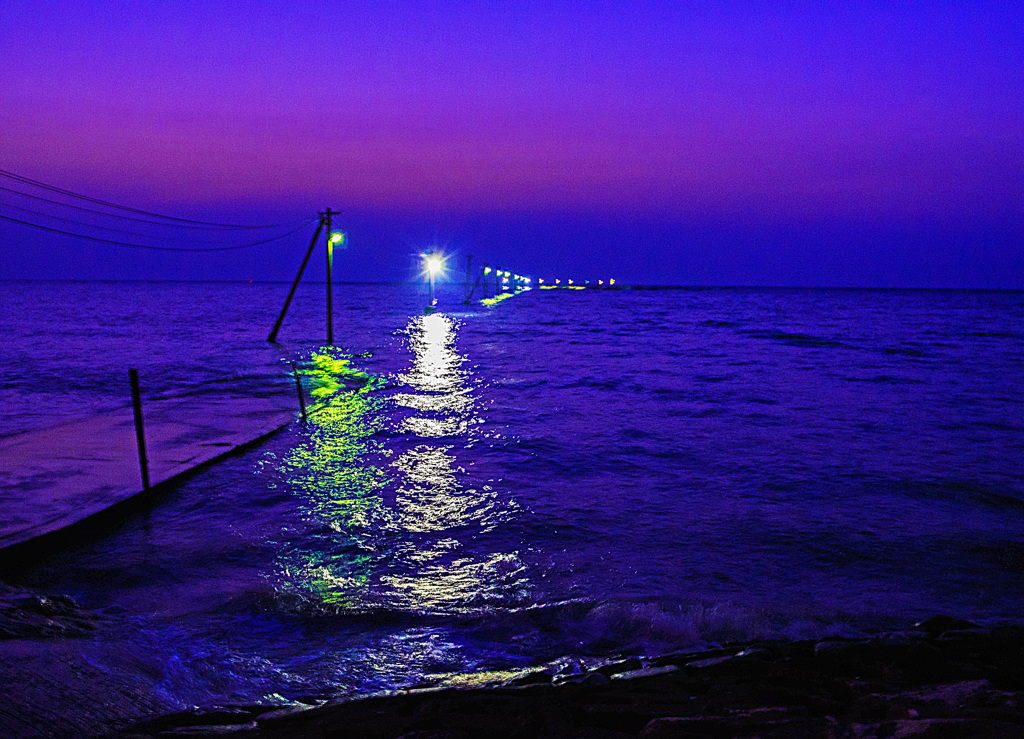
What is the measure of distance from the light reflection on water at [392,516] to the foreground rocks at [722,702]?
2.17 meters

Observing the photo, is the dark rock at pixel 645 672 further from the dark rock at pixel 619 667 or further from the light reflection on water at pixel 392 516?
the light reflection on water at pixel 392 516

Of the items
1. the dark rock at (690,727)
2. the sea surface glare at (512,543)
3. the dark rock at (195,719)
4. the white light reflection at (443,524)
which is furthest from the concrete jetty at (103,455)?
the dark rock at (690,727)

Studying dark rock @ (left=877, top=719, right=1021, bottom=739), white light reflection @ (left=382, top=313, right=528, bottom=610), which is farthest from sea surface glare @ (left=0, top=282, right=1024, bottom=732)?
dark rock @ (left=877, top=719, right=1021, bottom=739)

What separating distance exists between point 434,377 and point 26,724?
2310 centimetres

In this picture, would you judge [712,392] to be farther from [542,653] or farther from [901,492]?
[542,653]

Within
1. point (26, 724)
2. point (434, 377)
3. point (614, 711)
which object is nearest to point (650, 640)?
point (614, 711)

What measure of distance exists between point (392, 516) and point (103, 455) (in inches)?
249

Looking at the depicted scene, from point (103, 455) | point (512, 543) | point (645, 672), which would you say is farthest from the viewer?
point (103, 455)

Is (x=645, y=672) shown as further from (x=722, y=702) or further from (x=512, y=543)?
(x=512, y=543)

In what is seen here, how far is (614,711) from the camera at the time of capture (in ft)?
13.5

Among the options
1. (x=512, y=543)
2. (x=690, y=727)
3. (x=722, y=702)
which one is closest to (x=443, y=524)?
(x=512, y=543)

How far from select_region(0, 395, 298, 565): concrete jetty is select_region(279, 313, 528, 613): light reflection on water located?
164cm

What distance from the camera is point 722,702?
4.28 m

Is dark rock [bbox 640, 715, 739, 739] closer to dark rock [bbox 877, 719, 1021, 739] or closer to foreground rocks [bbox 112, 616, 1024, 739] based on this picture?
foreground rocks [bbox 112, 616, 1024, 739]
